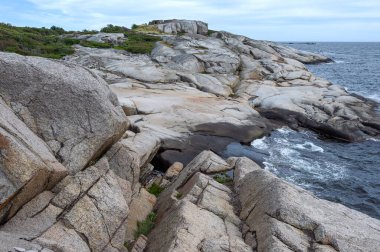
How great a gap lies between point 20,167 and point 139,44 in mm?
58243

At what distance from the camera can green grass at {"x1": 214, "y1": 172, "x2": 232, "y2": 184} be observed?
18959 millimetres

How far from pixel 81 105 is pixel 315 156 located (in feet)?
75.2

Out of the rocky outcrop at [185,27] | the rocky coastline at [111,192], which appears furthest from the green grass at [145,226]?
the rocky outcrop at [185,27]

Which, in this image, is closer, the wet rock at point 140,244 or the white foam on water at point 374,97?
the wet rock at point 140,244

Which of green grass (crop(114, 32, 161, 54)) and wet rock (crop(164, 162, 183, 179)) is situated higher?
green grass (crop(114, 32, 161, 54))

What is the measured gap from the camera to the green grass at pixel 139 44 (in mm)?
61375

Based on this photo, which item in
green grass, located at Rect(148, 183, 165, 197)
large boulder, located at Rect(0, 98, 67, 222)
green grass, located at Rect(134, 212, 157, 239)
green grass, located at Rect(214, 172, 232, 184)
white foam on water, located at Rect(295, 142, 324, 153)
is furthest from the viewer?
white foam on water, located at Rect(295, 142, 324, 153)

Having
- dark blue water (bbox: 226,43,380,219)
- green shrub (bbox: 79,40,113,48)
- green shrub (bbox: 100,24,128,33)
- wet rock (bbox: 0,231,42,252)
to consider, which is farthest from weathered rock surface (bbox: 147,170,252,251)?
green shrub (bbox: 100,24,128,33)

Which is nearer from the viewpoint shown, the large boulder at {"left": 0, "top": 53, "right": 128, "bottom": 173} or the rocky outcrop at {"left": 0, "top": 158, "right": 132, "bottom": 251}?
the rocky outcrop at {"left": 0, "top": 158, "right": 132, "bottom": 251}

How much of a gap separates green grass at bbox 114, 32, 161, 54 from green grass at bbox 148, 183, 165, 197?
43158 mm

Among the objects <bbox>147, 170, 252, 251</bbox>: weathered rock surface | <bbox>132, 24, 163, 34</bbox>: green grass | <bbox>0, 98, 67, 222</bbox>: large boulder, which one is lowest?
<bbox>147, 170, 252, 251</bbox>: weathered rock surface

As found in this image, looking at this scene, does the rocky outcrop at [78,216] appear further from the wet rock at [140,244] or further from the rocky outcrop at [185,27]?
the rocky outcrop at [185,27]

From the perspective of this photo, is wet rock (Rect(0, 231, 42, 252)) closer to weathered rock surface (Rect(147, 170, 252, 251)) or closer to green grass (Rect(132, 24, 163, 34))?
weathered rock surface (Rect(147, 170, 252, 251))

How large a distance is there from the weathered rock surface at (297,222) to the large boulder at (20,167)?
725cm
